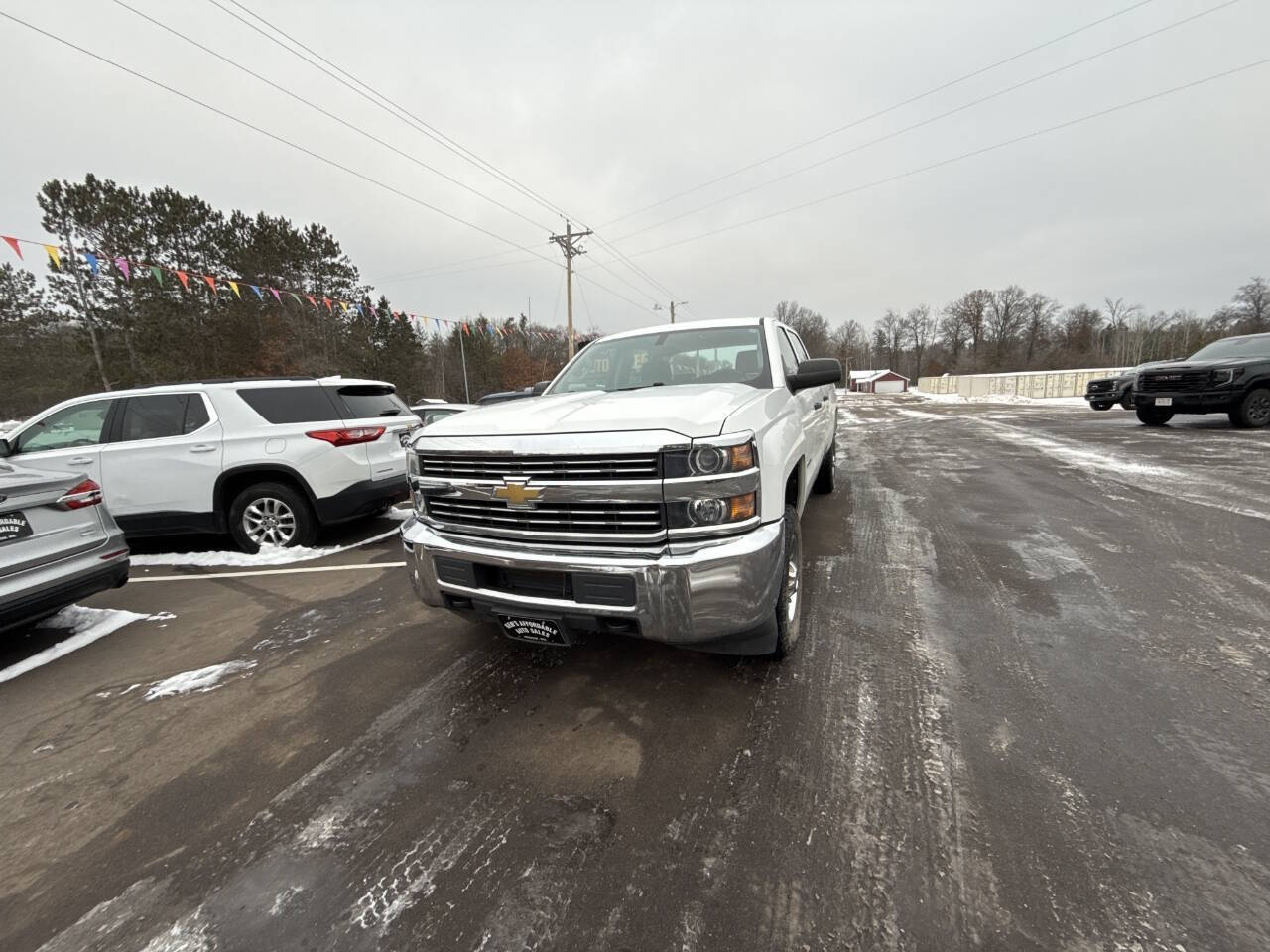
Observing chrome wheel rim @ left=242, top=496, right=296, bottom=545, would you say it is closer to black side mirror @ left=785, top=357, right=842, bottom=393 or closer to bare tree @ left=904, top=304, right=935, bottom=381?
black side mirror @ left=785, top=357, right=842, bottom=393

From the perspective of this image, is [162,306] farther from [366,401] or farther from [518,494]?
[518,494]

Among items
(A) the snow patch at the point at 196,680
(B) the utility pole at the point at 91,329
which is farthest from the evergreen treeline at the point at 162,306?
(A) the snow patch at the point at 196,680

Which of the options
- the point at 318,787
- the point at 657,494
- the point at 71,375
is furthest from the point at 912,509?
the point at 71,375

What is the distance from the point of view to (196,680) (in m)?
2.99

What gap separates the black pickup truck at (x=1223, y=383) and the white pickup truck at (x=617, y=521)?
13.7 meters

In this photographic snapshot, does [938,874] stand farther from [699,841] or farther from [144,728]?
[144,728]

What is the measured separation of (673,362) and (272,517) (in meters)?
4.30

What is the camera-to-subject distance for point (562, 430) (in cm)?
231

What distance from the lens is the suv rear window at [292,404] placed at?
5094mm

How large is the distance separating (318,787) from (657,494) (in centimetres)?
180

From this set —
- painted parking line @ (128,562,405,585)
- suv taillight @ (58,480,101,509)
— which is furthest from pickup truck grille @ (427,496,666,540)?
suv taillight @ (58,480,101,509)

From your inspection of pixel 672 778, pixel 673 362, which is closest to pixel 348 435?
pixel 673 362

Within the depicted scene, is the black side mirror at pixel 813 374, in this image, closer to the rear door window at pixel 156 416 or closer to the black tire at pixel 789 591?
the black tire at pixel 789 591

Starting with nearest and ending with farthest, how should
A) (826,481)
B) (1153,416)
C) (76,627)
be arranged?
(76,627) < (826,481) < (1153,416)
